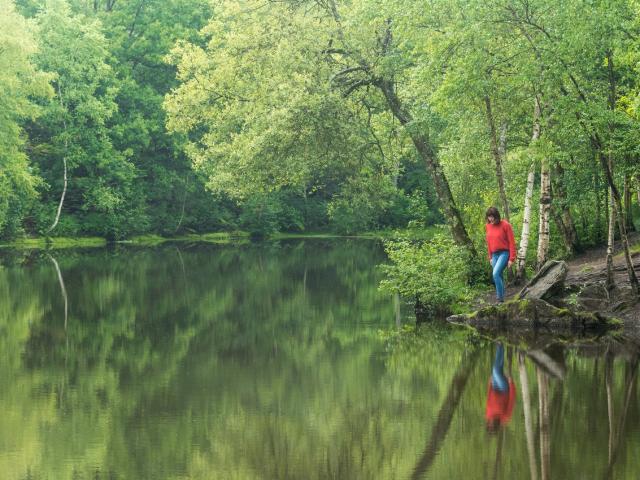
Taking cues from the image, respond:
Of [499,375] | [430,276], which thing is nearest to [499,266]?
[430,276]

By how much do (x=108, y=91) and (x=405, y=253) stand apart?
141ft

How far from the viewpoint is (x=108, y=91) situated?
6147 centimetres

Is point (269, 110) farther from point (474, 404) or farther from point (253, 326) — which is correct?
point (474, 404)

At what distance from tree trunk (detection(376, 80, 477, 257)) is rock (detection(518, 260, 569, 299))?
11.0 ft

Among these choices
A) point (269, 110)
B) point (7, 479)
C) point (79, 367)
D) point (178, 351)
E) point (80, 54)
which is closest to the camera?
point (7, 479)

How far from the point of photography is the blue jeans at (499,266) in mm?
19547

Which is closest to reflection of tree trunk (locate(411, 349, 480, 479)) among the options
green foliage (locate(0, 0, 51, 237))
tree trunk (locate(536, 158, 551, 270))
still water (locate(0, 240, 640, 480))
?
still water (locate(0, 240, 640, 480))

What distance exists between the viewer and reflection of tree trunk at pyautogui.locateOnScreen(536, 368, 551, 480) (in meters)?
8.48

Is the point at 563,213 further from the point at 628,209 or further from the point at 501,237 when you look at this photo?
the point at 501,237

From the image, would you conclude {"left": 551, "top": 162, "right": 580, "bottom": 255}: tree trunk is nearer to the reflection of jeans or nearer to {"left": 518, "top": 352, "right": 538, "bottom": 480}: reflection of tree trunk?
the reflection of jeans

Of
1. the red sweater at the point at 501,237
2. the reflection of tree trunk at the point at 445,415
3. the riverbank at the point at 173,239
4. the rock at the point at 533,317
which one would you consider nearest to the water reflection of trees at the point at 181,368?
the reflection of tree trunk at the point at 445,415

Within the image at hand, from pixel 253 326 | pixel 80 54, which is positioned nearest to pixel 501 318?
pixel 253 326

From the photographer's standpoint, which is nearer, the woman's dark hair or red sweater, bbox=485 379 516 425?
red sweater, bbox=485 379 516 425

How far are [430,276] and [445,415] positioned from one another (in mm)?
11099
